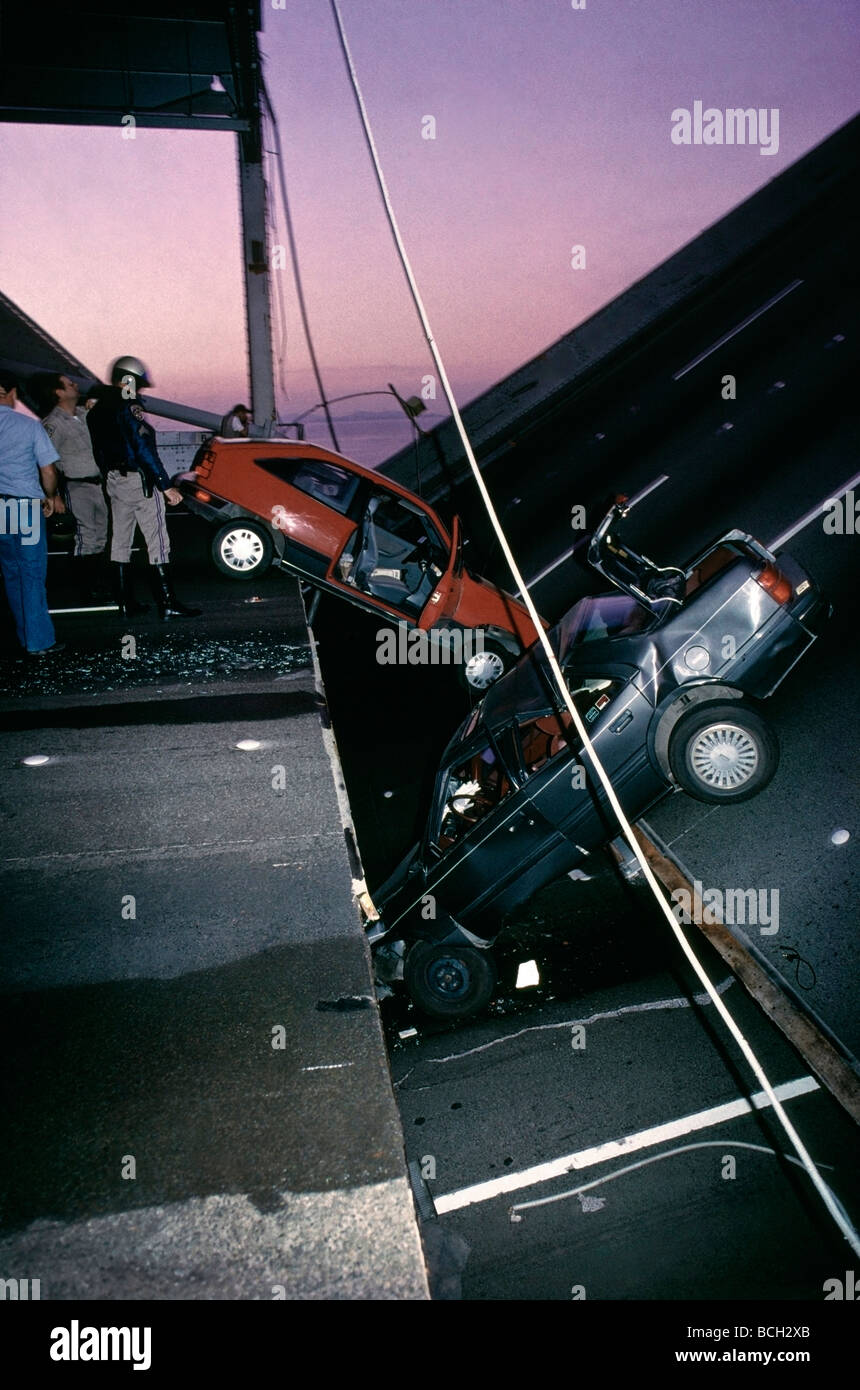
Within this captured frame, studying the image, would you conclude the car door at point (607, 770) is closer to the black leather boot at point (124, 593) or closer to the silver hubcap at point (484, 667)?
the silver hubcap at point (484, 667)

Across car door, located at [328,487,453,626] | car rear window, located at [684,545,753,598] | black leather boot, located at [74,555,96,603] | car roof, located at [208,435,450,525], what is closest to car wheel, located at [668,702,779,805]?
car rear window, located at [684,545,753,598]

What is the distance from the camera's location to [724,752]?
4.40 meters

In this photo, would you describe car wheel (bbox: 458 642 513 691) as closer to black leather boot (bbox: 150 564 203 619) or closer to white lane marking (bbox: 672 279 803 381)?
black leather boot (bbox: 150 564 203 619)

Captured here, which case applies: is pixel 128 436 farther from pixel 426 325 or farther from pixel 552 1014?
pixel 552 1014

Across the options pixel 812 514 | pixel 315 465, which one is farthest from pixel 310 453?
pixel 812 514

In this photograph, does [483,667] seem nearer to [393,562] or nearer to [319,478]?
[393,562]

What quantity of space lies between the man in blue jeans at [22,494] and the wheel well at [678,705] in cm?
470

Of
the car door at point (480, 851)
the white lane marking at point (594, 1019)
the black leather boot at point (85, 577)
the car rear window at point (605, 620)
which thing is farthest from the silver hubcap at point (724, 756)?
the black leather boot at point (85, 577)

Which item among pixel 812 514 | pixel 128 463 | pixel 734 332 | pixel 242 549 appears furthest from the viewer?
pixel 734 332

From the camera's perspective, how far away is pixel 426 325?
3.77 meters

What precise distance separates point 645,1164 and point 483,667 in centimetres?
535

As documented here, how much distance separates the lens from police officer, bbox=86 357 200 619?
6699mm
